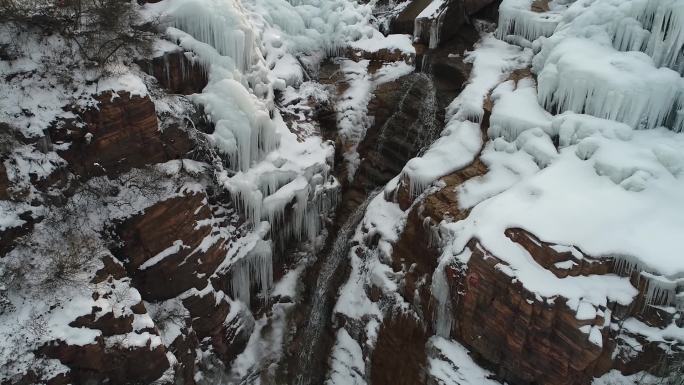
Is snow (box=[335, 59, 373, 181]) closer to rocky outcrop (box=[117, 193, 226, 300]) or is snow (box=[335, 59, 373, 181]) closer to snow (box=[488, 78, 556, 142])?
snow (box=[488, 78, 556, 142])

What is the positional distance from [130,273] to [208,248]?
57.9 inches

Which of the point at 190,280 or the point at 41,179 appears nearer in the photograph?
→ the point at 41,179

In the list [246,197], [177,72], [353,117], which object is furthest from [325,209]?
[177,72]

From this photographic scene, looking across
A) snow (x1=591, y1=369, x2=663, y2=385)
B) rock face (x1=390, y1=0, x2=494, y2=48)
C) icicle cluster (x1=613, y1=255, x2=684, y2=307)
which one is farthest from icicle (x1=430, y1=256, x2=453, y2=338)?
rock face (x1=390, y1=0, x2=494, y2=48)

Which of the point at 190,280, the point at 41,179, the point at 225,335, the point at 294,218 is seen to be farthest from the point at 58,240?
the point at 294,218

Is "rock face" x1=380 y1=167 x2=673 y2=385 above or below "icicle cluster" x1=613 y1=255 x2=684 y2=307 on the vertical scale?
below

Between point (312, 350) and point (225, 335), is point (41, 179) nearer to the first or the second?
point (225, 335)

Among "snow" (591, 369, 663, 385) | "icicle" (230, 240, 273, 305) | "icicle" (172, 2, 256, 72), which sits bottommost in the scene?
"icicle" (230, 240, 273, 305)

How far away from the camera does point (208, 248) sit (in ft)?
31.0

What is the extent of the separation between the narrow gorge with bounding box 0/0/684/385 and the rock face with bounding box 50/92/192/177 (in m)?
0.03

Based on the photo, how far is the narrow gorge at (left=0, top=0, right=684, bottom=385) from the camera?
23.7 ft

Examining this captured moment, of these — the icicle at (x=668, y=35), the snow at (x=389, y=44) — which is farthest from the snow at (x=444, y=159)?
the snow at (x=389, y=44)

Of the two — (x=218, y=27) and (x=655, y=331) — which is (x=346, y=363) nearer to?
(x=655, y=331)

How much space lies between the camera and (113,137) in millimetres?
8438
